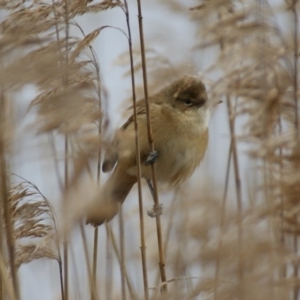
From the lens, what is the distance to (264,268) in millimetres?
1491

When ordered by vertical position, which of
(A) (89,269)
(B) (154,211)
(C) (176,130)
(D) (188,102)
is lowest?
(A) (89,269)

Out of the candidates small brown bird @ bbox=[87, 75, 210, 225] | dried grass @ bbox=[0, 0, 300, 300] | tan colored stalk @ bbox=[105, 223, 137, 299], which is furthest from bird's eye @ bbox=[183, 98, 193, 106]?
tan colored stalk @ bbox=[105, 223, 137, 299]

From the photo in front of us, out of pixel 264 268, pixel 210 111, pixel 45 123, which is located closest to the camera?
pixel 264 268

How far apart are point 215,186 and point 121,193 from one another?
884mm

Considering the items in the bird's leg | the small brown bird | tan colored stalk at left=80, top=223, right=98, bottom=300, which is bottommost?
tan colored stalk at left=80, top=223, right=98, bottom=300

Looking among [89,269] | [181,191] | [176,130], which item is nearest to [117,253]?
[89,269]

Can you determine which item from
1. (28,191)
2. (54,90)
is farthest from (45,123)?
(28,191)

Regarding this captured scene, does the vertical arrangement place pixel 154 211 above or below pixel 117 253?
above

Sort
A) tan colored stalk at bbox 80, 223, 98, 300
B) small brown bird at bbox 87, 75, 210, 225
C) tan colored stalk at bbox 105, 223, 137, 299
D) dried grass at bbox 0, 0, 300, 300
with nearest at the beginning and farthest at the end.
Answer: dried grass at bbox 0, 0, 300, 300
tan colored stalk at bbox 80, 223, 98, 300
tan colored stalk at bbox 105, 223, 137, 299
small brown bird at bbox 87, 75, 210, 225

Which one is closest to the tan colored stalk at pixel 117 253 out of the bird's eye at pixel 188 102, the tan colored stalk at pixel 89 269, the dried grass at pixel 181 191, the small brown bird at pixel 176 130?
the dried grass at pixel 181 191

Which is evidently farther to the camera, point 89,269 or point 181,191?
point 181,191

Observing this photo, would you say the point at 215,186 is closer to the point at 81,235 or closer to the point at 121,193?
the point at 81,235

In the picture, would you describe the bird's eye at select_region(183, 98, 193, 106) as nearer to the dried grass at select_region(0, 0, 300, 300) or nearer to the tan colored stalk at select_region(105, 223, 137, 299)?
the dried grass at select_region(0, 0, 300, 300)

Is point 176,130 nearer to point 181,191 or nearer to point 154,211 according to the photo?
point 181,191
